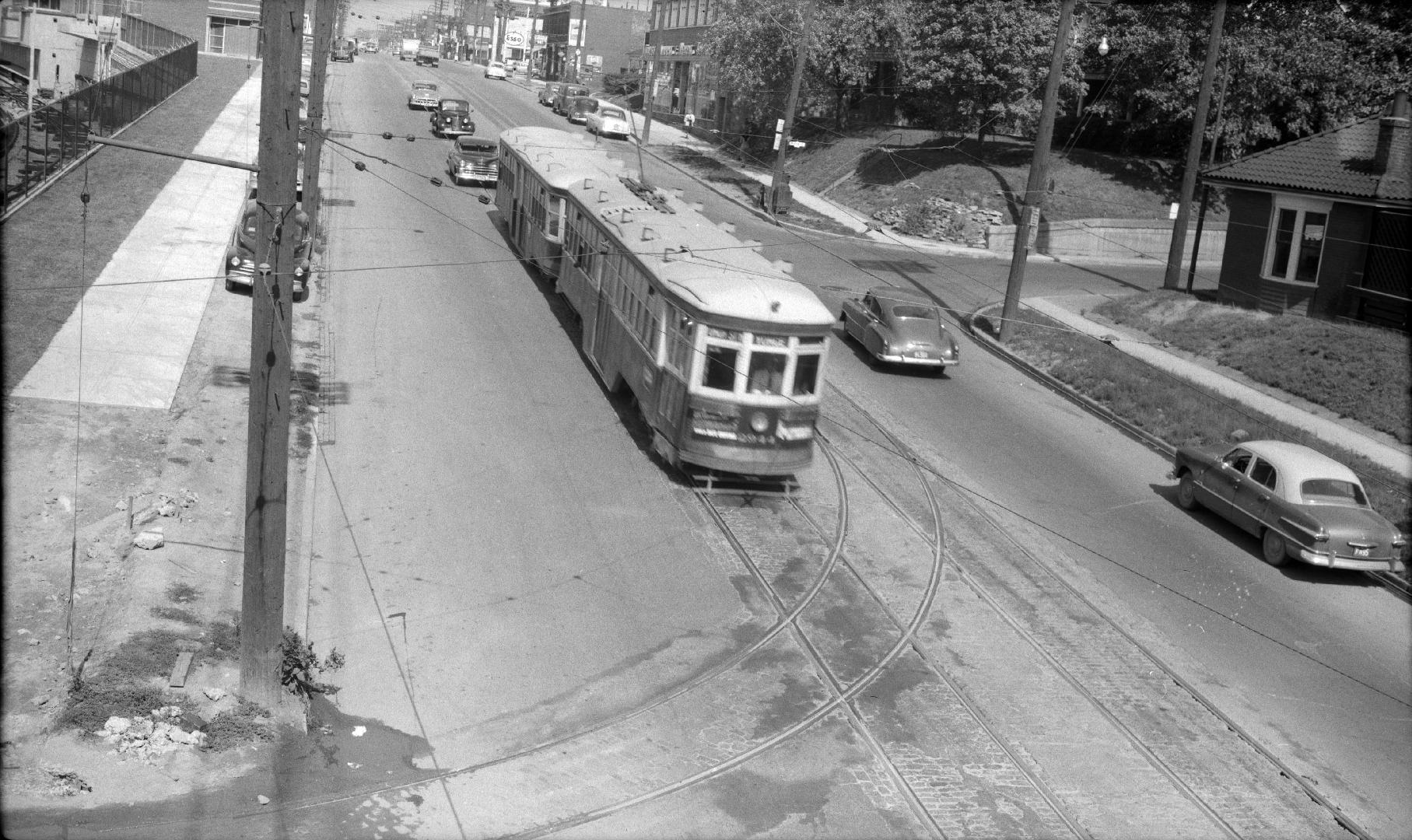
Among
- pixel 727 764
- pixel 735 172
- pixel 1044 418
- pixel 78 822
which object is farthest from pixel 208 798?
pixel 735 172

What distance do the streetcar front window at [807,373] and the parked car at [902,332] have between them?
7.56 meters

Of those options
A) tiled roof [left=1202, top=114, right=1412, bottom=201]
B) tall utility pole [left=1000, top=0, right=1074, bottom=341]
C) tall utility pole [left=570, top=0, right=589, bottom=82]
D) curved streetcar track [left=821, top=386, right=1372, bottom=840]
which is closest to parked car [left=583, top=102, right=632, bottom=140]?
tiled roof [left=1202, top=114, right=1412, bottom=201]

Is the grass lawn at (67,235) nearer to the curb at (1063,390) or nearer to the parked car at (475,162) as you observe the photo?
the parked car at (475,162)

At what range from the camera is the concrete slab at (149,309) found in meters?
17.9

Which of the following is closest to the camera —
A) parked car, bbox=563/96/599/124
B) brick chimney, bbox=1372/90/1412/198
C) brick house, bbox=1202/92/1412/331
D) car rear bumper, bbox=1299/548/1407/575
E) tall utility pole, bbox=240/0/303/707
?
tall utility pole, bbox=240/0/303/707

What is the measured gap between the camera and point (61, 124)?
2916 cm

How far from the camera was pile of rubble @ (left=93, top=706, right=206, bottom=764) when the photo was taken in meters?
10.4

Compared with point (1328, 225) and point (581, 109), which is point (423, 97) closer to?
point (581, 109)

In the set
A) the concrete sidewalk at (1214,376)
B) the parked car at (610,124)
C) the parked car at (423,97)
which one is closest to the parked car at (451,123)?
the parked car at (610,124)

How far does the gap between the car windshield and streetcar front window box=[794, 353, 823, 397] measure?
274 inches

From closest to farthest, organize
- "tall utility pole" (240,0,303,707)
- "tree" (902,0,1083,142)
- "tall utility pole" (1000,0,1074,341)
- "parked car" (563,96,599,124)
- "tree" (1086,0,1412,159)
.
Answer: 1. "tall utility pole" (240,0,303,707)
2. "tall utility pole" (1000,0,1074,341)
3. "tree" (1086,0,1412,159)
4. "tree" (902,0,1083,142)
5. "parked car" (563,96,599,124)

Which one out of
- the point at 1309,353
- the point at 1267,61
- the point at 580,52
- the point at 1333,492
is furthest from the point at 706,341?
the point at 580,52

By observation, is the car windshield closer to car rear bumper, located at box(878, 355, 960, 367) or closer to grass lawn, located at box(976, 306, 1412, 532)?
grass lawn, located at box(976, 306, 1412, 532)

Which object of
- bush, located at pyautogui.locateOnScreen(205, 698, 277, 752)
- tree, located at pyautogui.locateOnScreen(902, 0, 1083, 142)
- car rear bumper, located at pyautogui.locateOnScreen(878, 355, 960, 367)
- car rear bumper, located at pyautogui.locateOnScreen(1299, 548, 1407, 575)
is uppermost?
tree, located at pyautogui.locateOnScreen(902, 0, 1083, 142)
